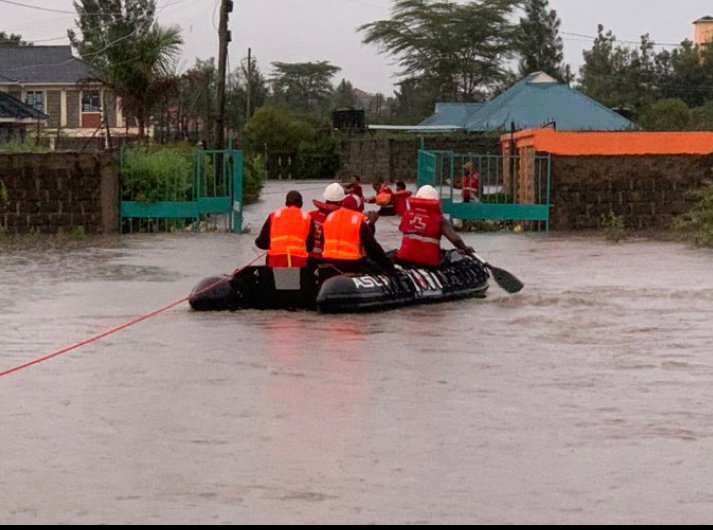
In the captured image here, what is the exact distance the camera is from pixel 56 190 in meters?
32.0

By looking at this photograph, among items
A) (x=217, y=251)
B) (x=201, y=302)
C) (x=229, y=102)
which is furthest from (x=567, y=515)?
(x=229, y=102)

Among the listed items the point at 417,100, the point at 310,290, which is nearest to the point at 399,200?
the point at 310,290

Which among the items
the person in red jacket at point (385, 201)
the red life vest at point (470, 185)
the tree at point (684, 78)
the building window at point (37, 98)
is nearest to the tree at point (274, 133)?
the building window at point (37, 98)

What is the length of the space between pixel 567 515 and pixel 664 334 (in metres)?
8.57

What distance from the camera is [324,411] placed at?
1116 centimetres

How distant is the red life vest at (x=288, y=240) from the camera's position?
17.8 meters

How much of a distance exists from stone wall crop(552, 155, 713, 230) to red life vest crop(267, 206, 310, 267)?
1669 cm

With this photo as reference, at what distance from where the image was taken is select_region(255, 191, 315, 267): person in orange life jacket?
17812 millimetres

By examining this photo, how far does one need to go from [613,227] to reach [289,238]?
48.1 feet

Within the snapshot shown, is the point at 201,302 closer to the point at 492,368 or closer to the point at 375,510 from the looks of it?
the point at 492,368

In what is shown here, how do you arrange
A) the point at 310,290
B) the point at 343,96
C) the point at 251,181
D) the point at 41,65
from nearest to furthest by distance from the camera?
the point at 310,290, the point at 251,181, the point at 41,65, the point at 343,96

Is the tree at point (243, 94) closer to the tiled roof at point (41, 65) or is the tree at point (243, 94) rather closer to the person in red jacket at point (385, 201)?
the tiled roof at point (41, 65)

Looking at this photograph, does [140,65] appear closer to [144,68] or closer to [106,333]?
[144,68]

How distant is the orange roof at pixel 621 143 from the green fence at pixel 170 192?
6.68 m
